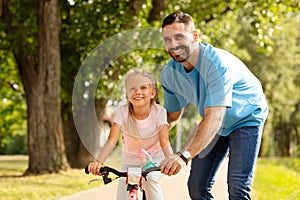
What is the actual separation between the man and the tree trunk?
9361 mm

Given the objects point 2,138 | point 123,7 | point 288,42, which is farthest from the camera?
point 288,42

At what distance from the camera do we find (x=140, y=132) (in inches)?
169

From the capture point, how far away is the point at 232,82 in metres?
4.51

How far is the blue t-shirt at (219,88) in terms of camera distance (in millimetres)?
4383

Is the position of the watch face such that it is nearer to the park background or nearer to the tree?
the park background

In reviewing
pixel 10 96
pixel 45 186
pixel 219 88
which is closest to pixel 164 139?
pixel 219 88

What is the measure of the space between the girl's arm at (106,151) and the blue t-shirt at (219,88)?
0.65 metres

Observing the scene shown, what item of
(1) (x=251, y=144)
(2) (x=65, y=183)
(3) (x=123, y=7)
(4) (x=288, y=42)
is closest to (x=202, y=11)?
(3) (x=123, y=7)

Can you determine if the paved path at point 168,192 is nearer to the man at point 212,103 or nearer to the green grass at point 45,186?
the green grass at point 45,186

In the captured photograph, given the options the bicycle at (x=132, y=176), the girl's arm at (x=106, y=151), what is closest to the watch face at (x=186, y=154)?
the bicycle at (x=132, y=176)

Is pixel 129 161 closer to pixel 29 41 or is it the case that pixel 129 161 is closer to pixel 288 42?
pixel 29 41

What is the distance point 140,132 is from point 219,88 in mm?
618

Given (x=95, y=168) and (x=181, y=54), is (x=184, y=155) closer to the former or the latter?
(x=95, y=168)

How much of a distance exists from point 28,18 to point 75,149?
4.46 metres
